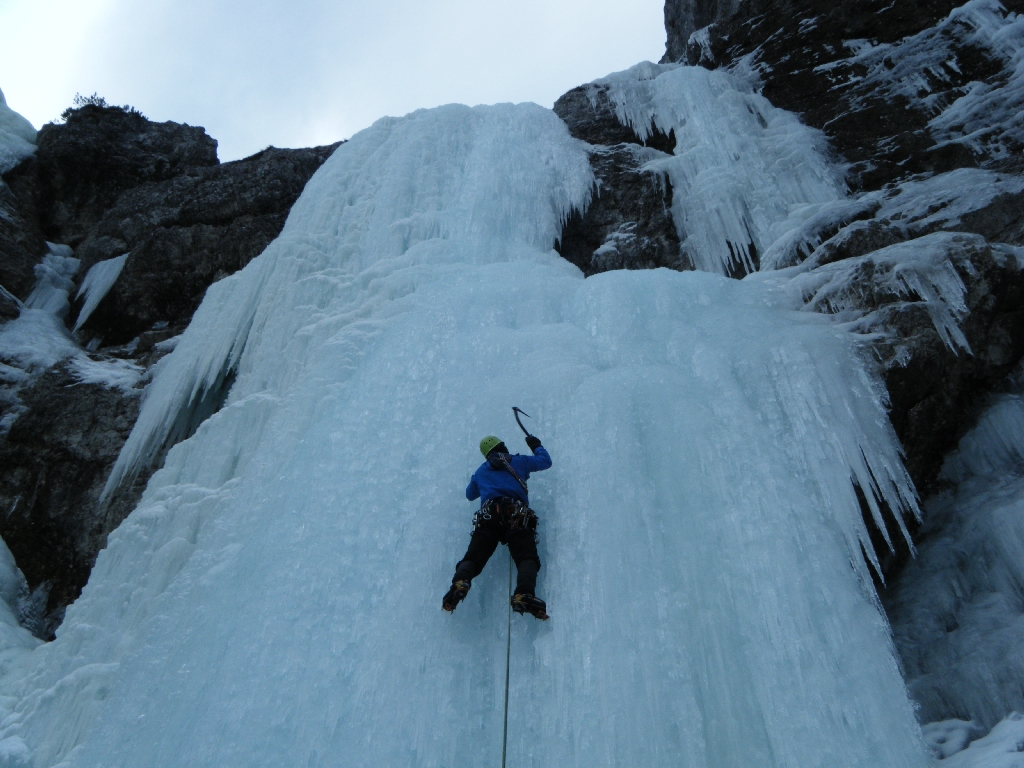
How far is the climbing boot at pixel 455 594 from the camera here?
12.0 ft

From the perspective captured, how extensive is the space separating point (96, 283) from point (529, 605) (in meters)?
8.82

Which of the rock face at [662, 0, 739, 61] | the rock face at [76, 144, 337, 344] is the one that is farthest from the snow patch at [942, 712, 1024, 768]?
the rock face at [662, 0, 739, 61]

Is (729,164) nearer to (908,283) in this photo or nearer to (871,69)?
(871,69)

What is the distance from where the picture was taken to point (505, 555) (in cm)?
408

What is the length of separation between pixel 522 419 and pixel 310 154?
8.29m

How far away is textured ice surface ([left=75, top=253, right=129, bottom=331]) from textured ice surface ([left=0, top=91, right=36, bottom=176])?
2.91 metres

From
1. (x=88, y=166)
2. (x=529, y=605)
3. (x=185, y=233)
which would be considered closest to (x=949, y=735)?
(x=529, y=605)

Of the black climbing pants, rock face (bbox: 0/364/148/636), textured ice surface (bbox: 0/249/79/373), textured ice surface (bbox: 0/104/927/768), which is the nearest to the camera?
textured ice surface (bbox: 0/104/927/768)

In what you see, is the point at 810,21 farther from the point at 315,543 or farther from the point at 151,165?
the point at 151,165

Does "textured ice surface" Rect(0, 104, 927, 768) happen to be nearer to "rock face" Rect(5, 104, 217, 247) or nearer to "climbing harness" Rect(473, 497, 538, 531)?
"climbing harness" Rect(473, 497, 538, 531)

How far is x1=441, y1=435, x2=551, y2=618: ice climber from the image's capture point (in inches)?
144

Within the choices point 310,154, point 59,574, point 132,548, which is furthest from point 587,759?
point 310,154

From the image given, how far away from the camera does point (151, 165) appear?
12.2 m

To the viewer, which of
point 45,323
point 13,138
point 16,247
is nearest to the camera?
point 45,323
